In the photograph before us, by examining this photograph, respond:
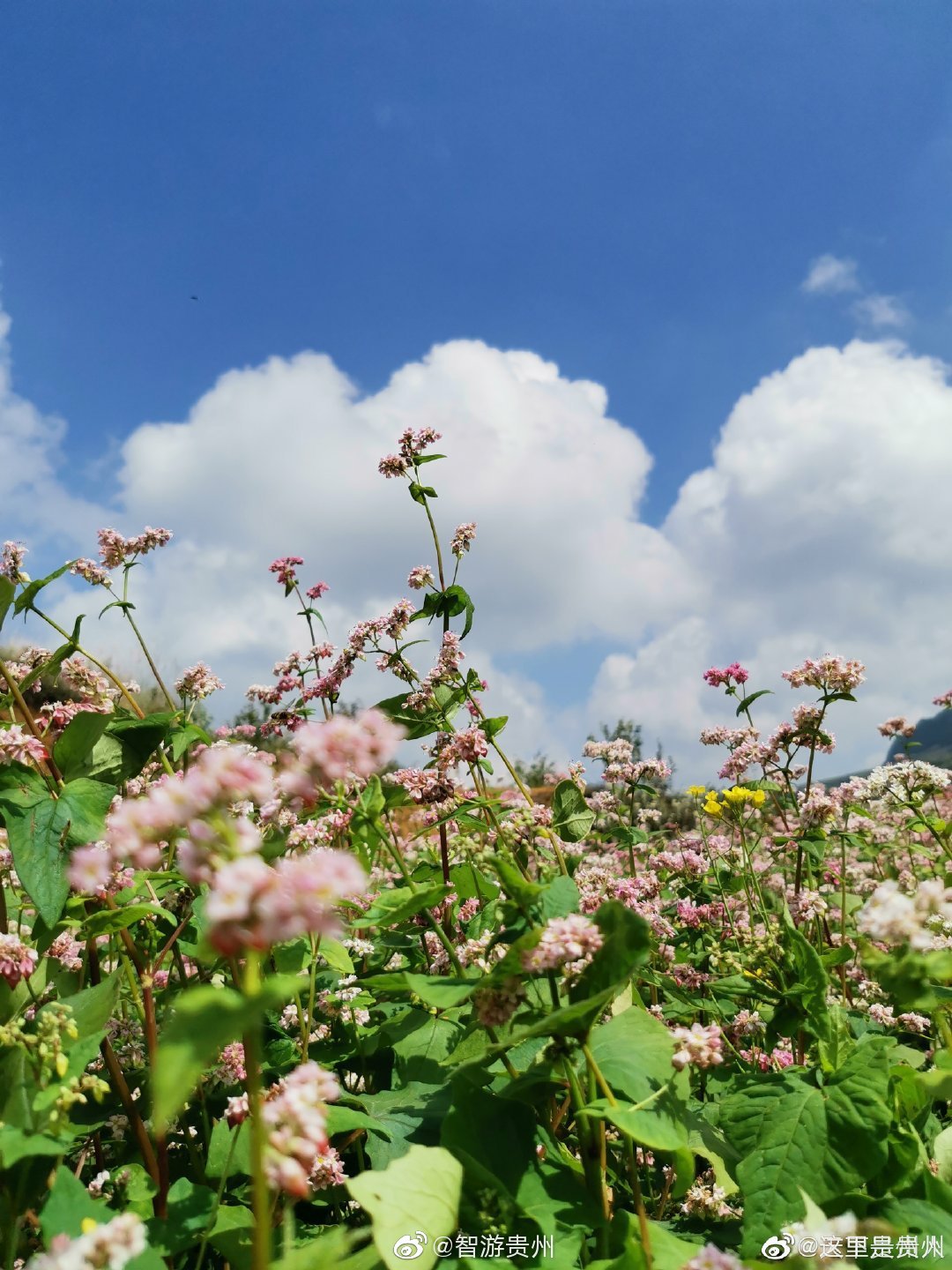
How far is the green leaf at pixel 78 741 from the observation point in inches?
110

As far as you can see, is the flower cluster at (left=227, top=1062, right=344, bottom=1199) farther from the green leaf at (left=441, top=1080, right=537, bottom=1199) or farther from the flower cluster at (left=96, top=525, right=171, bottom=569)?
the flower cluster at (left=96, top=525, right=171, bottom=569)

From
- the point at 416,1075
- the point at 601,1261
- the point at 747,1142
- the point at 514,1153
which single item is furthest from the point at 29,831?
the point at 747,1142

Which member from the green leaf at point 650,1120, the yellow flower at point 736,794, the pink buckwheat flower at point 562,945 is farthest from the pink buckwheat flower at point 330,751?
the yellow flower at point 736,794

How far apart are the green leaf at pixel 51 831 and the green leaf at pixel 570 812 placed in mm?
1875

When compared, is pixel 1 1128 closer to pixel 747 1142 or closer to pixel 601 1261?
pixel 601 1261

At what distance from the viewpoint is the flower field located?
1378 mm

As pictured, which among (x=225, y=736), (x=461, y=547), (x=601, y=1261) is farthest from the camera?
(x=461, y=547)

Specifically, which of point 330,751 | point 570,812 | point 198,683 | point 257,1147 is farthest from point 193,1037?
point 198,683

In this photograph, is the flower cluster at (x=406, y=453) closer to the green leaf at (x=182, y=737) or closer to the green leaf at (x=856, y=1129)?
the green leaf at (x=182, y=737)

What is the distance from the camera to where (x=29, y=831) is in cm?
252

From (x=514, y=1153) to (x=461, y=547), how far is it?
3.79 m

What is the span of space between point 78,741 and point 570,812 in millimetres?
2051

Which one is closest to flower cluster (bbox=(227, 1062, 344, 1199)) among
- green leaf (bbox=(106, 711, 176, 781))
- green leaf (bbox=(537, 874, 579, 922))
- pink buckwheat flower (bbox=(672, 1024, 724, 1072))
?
green leaf (bbox=(537, 874, 579, 922))

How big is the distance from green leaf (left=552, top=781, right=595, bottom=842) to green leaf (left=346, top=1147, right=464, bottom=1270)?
1904 millimetres
